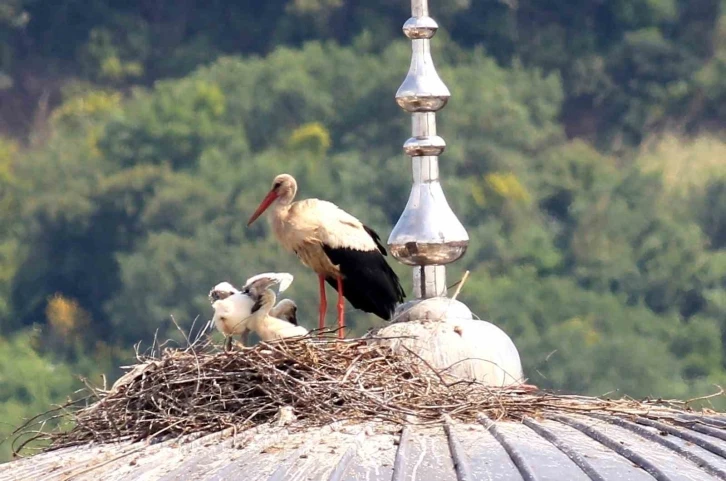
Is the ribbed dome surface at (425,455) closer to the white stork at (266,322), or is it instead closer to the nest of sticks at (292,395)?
the nest of sticks at (292,395)

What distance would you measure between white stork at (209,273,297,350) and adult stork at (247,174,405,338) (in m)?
1.29

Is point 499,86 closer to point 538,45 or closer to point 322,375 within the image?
point 538,45

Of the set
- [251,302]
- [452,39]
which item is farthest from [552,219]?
[251,302]

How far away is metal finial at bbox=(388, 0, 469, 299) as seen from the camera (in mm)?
12297

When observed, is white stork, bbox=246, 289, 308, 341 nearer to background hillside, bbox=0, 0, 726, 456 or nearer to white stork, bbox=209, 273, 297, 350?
white stork, bbox=209, 273, 297, 350

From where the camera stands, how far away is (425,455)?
938 centimetres

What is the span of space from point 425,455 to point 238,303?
129 inches

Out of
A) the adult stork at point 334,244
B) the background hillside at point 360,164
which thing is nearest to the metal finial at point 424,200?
the adult stork at point 334,244

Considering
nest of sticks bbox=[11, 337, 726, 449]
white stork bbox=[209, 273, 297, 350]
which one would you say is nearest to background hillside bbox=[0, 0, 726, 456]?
white stork bbox=[209, 273, 297, 350]

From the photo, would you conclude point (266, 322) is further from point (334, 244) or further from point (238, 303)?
point (334, 244)

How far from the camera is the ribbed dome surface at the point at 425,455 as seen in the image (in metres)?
9.19

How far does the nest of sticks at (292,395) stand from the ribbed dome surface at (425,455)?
126 mm

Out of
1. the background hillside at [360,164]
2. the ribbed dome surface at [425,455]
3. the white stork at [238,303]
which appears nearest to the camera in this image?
the ribbed dome surface at [425,455]

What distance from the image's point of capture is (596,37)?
2480 inches
